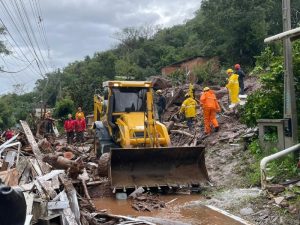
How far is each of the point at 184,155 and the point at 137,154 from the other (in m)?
1.27

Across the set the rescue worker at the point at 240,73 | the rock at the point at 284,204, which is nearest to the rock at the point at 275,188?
the rock at the point at 284,204

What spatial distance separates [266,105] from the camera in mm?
13461

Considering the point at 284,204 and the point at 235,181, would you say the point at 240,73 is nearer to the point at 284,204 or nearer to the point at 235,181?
the point at 235,181

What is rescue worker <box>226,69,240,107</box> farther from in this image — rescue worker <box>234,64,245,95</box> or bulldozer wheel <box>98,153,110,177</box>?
bulldozer wheel <box>98,153,110,177</box>

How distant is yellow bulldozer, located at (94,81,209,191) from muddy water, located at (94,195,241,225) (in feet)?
1.37

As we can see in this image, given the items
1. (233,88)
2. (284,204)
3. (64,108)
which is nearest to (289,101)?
(284,204)

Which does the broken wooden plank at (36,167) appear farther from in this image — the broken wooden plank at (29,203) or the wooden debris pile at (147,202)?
the broken wooden plank at (29,203)

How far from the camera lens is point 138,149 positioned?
11375 millimetres

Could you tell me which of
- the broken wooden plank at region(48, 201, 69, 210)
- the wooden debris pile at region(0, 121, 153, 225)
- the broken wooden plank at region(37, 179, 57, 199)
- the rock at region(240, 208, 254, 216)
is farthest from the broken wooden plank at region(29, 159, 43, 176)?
the rock at region(240, 208, 254, 216)

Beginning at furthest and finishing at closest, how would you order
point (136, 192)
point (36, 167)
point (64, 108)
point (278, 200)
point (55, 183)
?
point (64, 108)
point (136, 192)
point (36, 167)
point (278, 200)
point (55, 183)

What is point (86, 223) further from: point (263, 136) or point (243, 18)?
point (243, 18)

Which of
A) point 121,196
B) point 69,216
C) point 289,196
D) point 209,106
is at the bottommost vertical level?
point 121,196

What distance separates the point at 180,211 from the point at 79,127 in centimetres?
1434

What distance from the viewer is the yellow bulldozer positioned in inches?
451
